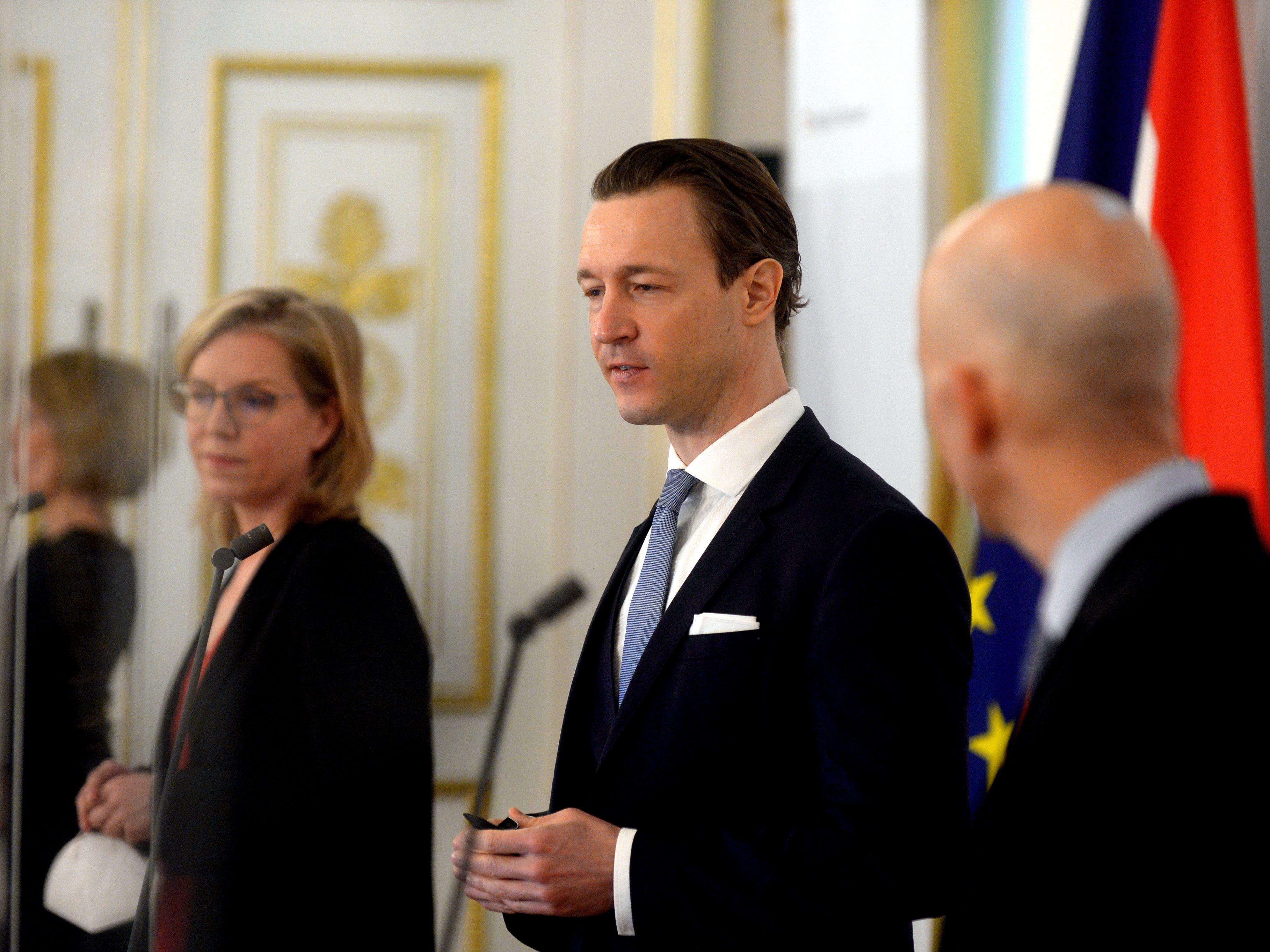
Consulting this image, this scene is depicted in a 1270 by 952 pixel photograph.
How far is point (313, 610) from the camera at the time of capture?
1.53 metres

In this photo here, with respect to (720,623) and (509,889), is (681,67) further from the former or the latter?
(509,889)

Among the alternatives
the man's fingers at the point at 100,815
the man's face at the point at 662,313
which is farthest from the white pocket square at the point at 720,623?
the man's fingers at the point at 100,815

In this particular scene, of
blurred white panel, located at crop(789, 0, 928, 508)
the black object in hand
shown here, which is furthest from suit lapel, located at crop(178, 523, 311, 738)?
blurred white panel, located at crop(789, 0, 928, 508)

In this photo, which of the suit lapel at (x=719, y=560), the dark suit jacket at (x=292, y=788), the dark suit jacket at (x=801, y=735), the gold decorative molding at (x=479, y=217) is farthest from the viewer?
the gold decorative molding at (x=479, y=217)

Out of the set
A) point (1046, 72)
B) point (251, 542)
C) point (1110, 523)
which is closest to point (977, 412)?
point (1110, 523)

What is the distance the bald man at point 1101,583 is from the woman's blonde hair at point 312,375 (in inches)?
39.6

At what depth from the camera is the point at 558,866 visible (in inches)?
46.9

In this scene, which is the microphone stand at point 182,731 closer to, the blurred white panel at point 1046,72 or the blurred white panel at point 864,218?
the blurred white panel at point 864,218

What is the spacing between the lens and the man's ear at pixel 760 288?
1333 mm

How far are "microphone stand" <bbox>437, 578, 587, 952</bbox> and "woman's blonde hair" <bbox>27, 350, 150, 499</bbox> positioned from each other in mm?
615

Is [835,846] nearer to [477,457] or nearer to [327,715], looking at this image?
[327,715]

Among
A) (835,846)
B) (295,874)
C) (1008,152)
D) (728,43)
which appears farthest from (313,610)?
(1008,152)

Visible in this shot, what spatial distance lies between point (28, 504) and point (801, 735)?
1.03 meters

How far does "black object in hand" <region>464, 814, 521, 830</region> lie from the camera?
126cm
